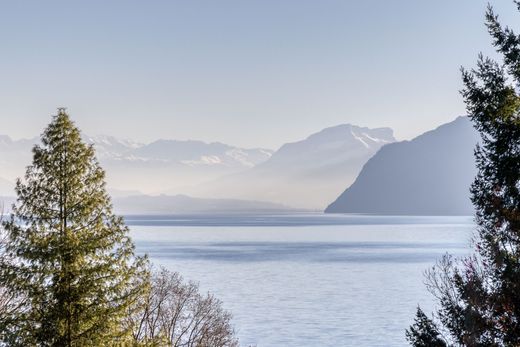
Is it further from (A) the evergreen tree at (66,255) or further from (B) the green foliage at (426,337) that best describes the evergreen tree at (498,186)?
(A) the evergreen tree at (66,255)

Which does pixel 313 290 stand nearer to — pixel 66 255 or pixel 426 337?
pixel 426 337

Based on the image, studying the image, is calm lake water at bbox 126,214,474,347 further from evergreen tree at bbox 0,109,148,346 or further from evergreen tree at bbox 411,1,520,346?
evergreen tree at bbox 0,109,148,346

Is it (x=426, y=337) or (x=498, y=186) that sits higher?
(x=498, y=186)

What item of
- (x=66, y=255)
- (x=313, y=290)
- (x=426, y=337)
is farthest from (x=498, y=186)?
(x=313, y=290)

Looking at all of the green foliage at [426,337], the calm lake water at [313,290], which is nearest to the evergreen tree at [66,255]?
the green foliage at [426,337]

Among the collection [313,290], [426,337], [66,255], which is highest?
[66,255]

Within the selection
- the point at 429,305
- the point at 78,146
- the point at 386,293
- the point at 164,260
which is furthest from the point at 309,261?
the point at 78,146

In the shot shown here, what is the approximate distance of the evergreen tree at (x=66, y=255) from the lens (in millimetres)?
23344

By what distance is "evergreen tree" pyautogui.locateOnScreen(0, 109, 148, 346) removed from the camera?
23344 mm

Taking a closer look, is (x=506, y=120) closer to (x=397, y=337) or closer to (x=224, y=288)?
(x=397, y=337)

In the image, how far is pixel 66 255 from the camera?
23.8 meters

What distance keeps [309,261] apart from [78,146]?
141 meters

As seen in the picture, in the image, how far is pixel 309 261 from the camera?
163m

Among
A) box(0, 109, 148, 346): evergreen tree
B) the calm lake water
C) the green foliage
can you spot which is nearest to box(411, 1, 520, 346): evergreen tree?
the green foliage
